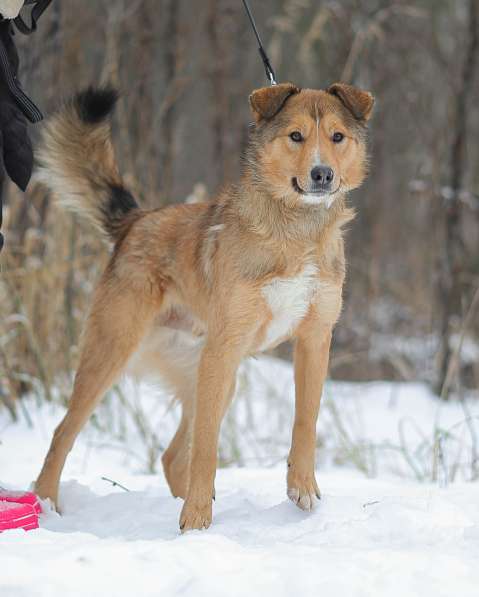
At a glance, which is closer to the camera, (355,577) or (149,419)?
(355,577)

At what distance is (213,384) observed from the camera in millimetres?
2836

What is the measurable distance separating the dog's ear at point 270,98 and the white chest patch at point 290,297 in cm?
63

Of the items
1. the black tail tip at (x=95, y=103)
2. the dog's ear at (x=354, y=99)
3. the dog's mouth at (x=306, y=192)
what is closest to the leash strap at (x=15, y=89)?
the black tail tip at (x=95, y=103)

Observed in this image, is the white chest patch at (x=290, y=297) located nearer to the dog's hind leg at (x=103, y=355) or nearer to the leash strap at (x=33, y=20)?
the dog's hind leg at (x=103, y=355)

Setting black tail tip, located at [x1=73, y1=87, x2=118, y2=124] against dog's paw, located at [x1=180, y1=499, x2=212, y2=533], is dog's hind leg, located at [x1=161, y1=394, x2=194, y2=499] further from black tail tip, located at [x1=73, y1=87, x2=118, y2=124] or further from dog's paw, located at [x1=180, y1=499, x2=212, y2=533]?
black tail tip, located at [x1=73, y1=87, x2=118, y2=124]

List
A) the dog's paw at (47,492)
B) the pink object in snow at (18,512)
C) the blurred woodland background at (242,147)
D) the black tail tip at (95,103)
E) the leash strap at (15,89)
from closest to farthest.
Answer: the pink object in snow at (18,512)
the leash strap at (15,89)
the dog's paw at (47,492)
the black tail tip at (95,103)
the blurred woodland background at (242,147)

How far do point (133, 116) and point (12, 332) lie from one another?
259 cm

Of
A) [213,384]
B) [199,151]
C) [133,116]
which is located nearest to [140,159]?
[133,116]

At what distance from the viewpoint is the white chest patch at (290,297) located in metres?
2.86

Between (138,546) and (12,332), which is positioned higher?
(12,332)

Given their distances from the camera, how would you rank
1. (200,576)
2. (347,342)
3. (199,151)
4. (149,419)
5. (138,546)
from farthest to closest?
(199,151)
(347,342)
(149,419)
(138,546)
(200,576)

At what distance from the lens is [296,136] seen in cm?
292

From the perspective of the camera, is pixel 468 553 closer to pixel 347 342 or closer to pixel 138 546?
pixel 138 546

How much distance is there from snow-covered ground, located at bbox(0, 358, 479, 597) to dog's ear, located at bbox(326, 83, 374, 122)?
1.47m
